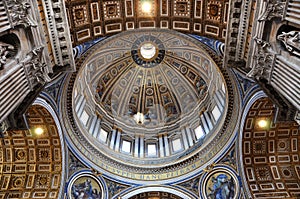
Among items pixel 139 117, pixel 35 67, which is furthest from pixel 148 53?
pixel 35 67

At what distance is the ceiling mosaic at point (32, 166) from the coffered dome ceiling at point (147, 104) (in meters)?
1.35

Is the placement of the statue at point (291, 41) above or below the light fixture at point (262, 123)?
below

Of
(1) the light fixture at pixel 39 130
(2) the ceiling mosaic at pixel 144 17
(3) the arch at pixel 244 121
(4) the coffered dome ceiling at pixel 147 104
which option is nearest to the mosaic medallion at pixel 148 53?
(4) the coffered dome ceiling at pixel 147 104

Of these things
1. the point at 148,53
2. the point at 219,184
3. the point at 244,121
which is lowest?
the point at 219,184

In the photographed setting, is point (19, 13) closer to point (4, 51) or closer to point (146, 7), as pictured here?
point (4, 51)

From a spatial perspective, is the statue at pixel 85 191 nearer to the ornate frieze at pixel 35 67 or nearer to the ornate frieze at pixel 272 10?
the ornate frieze at pixel 35 67

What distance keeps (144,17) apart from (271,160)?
9.31 meters

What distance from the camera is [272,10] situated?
9.03m

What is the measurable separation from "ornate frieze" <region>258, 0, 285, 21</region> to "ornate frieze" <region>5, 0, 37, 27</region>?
6.69m

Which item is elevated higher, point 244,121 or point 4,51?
point 244,121

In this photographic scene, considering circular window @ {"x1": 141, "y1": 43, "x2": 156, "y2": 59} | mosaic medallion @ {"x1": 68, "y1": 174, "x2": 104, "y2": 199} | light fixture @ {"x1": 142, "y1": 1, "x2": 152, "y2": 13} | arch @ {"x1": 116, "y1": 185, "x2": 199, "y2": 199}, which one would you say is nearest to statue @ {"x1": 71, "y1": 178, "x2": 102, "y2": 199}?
mosaic medallion @ {"x1": 68, "y1": 174, "x2": 104, "y2": 199}

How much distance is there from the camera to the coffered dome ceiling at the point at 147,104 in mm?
17922

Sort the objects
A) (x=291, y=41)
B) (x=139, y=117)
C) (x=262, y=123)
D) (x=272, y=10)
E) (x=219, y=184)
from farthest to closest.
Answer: (x=139, y=117) < (x=219, y=184) < (x=262, y=123) < (x=272, y=10) < (x=291, y=41)

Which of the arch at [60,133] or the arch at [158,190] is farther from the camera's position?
the arch at [158,190]
